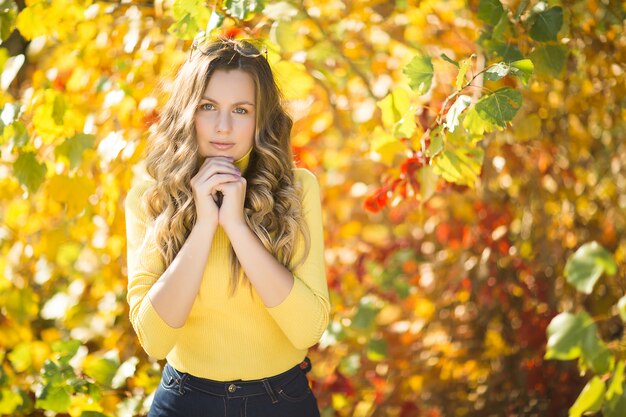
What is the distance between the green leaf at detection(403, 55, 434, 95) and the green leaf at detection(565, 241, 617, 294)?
525 mm

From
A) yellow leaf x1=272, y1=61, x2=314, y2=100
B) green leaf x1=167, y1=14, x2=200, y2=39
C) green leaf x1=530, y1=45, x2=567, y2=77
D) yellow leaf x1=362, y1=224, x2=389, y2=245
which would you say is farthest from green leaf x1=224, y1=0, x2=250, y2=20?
yellow leaf x1=362, y1=224, x2=389, y2=245

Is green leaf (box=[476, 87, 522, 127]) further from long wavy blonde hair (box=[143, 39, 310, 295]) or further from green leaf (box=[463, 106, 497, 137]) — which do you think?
long wavy blonde hair (box=[143, 39, 310, 295])

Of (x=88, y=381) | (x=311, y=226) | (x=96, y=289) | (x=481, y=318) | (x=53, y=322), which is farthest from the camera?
(x=53, y=322)

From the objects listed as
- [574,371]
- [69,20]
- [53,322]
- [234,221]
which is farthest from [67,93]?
[574,371]

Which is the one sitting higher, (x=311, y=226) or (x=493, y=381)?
(x=311, y=226)

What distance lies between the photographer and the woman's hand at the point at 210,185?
1692 mm

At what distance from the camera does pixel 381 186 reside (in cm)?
278

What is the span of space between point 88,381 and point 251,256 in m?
0.92

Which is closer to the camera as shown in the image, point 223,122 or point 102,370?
point 223,122

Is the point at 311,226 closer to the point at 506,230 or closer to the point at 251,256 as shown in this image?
the point at 251,256

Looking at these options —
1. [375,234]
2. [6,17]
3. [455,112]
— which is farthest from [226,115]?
[375,234]

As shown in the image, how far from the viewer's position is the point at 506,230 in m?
3.13

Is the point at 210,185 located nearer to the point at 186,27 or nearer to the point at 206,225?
the point at 206,225

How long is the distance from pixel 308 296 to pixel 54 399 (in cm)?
94
